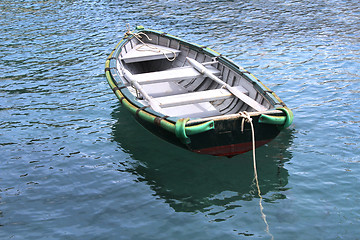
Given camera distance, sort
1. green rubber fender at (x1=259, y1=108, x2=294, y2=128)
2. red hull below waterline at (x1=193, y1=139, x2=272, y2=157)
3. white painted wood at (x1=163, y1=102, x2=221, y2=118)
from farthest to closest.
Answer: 1. white painted wood at (x1=163, y1=102, x2=221, y2=118)
2. red hull below waterline at (x1=193, y1=139, x2=272, y2=157)
3. green rubber fender at (x1=259, y1=108, x2=294, y2=128)

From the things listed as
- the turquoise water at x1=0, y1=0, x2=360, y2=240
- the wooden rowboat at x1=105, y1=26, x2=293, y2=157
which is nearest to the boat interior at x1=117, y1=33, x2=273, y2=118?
the wooden rowboat at x1=105, y1=26, x2=293, y2=157

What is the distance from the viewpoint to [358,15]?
22531 mm

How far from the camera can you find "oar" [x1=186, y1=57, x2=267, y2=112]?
10.5m

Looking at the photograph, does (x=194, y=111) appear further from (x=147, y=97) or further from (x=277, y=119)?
(x=277, y=119)

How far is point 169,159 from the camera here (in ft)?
34.8

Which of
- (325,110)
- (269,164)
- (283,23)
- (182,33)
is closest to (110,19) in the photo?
(182,33)

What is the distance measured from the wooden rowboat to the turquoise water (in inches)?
39.0

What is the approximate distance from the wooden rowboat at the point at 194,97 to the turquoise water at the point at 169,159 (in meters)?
0.99

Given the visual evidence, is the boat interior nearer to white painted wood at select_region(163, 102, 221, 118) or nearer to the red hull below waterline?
white painted wood at select_region(163, 102, 221, 118)

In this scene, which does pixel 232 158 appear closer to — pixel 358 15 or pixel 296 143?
pixel 296 143

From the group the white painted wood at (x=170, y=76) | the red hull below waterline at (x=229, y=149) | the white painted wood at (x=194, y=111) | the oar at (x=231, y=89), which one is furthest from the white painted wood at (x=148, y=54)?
the red hull below waterline at (x=229, y=149)

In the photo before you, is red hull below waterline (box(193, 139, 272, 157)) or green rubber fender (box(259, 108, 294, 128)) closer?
green rubber fender (box(259, 108, 294, 128))

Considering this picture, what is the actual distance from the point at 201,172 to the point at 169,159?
1.03m

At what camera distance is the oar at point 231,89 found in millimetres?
10460
